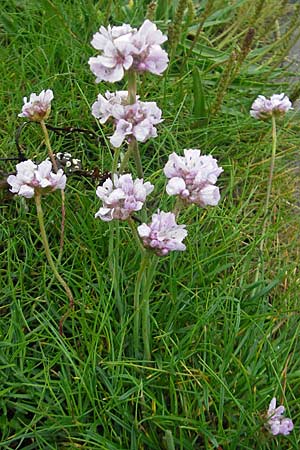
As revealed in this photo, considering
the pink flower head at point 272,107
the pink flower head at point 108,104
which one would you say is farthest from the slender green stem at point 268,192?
the pink flower head at point 108,104

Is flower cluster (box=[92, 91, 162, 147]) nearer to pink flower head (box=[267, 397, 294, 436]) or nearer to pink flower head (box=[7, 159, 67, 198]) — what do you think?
pink flower head (box=[7, 159, 67, 198])

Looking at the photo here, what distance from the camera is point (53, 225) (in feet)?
4.51

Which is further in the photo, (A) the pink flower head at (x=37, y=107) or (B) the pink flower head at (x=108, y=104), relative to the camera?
(A) the pink flower head at (x=37, y=107)

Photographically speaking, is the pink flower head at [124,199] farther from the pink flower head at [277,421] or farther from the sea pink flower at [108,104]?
the pink flower head at [277,421]

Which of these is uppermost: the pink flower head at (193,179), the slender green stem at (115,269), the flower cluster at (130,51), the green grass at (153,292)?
the flower cluster at (130,51)

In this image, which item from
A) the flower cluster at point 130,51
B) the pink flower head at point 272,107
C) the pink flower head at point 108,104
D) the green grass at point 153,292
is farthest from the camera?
the pink flower head at point 272,107

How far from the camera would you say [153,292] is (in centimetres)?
126

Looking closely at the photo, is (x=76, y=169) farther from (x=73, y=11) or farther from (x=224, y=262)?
(x=73, y=11)

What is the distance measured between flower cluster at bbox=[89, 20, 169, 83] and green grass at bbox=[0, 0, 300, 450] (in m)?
0.41

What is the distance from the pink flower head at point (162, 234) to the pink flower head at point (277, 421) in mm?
310

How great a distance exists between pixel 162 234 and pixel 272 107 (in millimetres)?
516

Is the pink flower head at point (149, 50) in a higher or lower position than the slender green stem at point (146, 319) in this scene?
higher

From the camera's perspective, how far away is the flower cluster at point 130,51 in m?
0.86

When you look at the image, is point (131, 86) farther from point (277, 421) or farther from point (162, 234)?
point (277, 421)
